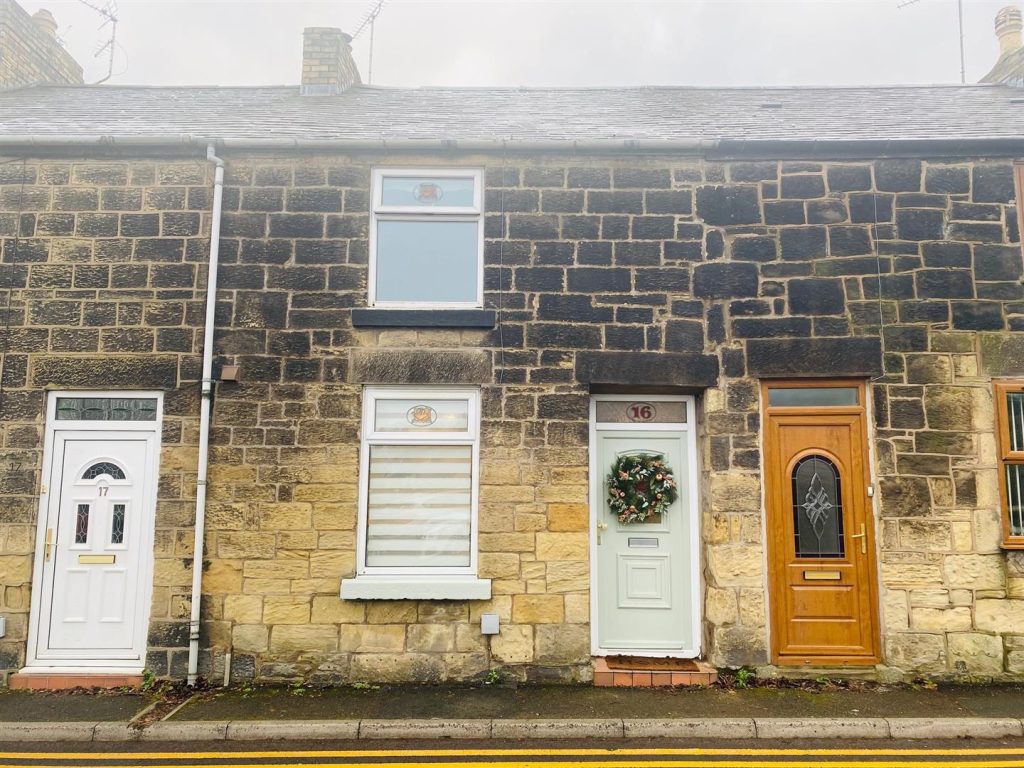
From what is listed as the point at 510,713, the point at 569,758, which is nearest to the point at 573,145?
the point at 510,713

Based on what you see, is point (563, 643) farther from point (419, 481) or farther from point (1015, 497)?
point (1015, 497)

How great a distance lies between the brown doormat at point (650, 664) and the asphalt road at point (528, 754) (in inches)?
42.2

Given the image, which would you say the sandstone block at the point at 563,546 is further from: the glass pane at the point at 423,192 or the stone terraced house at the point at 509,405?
the glass pane at the point at 423,192

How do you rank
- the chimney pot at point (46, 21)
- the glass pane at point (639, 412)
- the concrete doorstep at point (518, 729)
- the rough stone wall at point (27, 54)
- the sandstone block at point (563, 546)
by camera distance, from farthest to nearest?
the chimney pot at point (46, 21) < the rough stone wall at point (27, 54) < the glass pane at point (639, 412) < the sandstone block at point (563, 546) < the concrete doorstep at point (518, 729)

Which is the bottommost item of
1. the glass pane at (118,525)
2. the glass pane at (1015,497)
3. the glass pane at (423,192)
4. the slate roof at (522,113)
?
the glass pane at (118,525)

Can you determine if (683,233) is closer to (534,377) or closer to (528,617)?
(534,377)

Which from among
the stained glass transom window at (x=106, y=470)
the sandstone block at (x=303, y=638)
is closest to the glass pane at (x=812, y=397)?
the sandstone block at (x=303, y=638)

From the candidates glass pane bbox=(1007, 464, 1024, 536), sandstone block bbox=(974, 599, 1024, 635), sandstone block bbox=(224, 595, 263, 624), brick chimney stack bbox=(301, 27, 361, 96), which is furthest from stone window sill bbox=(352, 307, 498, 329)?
sandstone block bbox=(974, 599, 1024, 635)

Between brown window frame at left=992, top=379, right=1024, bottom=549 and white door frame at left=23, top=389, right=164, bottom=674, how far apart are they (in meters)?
7.46

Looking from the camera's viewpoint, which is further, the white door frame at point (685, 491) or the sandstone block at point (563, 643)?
the white door frame at point (685, 491)

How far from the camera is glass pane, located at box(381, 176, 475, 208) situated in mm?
6309

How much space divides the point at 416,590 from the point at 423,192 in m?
3.67

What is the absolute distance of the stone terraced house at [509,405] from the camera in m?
5.73

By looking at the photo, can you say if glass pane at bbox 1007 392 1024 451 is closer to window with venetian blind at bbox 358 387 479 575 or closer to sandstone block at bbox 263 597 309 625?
window with venetian blind at bbox 358 387 479 575
